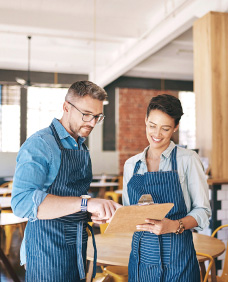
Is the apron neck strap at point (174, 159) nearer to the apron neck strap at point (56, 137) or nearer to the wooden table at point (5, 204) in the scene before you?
the apron neck strap at point (56, 137)

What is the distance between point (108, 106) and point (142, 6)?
15.1ft

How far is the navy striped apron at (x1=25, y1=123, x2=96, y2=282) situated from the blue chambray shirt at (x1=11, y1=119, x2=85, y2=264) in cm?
4

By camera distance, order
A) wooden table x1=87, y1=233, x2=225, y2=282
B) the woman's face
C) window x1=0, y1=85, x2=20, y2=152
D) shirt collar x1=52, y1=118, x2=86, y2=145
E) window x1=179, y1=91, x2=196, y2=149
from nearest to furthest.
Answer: shirt collar x1=52, y1=118, x2=86, y2=145
the woman's face
wooden table x1=87, y1=233, x2=225, y2=282
window x1=0, y1=85, x2=20, y2=152
window x1=179, y1=91, x2=196, y2=149

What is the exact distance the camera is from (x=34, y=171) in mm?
1556

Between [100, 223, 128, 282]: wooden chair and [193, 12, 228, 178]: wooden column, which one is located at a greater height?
[193, 12, 228, 178]: wooden column

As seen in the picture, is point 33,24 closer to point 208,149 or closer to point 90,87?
point 208,149

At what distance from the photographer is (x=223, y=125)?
4.65m

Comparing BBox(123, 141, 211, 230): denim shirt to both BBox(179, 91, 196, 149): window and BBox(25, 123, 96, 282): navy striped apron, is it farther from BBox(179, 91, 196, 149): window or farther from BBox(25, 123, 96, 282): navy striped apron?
BBox(179, 91, 196, 149): window

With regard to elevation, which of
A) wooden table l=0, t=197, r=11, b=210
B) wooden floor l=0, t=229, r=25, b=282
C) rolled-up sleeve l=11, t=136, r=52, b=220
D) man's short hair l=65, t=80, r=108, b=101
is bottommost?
wooden floor l=0, t=229, r=25, b=282

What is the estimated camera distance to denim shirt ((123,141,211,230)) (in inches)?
76.4

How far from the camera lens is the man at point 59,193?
152 cm

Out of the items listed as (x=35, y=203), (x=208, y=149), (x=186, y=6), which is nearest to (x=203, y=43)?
(x=186, y=6)

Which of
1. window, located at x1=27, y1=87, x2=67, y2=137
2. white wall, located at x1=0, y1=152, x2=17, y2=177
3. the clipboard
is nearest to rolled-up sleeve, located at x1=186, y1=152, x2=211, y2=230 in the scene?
the clipboard

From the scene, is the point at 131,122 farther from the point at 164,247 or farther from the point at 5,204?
the point at 164,247
